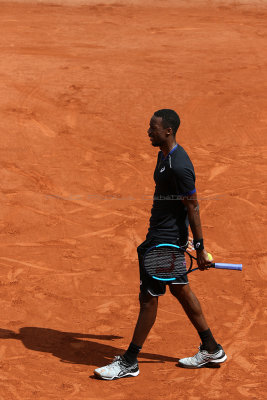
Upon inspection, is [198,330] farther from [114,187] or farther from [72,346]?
[114,187]

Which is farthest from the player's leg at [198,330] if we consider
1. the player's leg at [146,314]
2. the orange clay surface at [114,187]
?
the player's leg at [146,314]

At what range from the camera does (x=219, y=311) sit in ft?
22.2

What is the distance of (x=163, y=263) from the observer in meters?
5.36

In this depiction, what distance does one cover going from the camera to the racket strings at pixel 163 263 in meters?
5.36

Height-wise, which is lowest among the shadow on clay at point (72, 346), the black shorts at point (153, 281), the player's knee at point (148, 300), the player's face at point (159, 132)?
the shadow on clay at point (72, 346)

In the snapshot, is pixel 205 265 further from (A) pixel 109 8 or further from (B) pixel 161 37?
(A) pixel 109 8

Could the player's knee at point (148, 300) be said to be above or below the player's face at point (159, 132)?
below

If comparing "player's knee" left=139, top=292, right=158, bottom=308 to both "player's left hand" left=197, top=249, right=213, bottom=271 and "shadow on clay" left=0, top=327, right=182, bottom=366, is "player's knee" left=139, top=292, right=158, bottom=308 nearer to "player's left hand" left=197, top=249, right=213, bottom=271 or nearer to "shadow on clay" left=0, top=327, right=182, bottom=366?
"player's left hand" left=197, top=249, right=213, bottom=271

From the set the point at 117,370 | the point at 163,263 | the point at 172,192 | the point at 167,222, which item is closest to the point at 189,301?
the point at 163,263

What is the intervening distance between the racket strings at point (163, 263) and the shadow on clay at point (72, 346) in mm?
1012

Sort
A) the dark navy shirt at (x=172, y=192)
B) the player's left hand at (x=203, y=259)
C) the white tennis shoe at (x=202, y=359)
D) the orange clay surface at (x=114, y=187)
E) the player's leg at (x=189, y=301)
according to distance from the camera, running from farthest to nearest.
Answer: the orange clay surface at (x=114, y=187) < the white tennis shoe at (x=202, y=359) < the player's leg at (x=189, y=301) < the player's left hand at (x=203, y=259) < the dark navy shirt at (x=172, y=192)

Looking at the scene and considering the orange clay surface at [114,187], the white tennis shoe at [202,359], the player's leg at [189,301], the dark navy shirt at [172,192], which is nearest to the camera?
the dark navy shirt at [172,192]

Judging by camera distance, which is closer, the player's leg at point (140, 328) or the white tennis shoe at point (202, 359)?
the player's leg at point (140, 328)

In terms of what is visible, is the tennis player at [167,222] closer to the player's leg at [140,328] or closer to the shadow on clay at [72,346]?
the player's leg at [140,328]
